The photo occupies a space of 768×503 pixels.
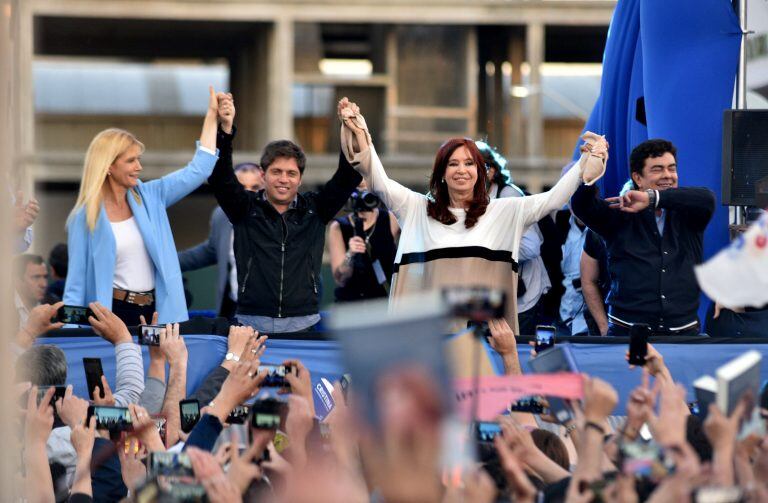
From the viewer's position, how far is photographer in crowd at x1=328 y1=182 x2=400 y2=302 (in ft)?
26.4

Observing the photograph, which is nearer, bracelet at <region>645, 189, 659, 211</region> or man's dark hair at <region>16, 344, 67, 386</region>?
man's dark hair at <region>16, 344, 67, 386</region>

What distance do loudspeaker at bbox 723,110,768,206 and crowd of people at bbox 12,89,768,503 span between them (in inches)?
10.1

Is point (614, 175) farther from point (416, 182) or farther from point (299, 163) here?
point (416, 182)

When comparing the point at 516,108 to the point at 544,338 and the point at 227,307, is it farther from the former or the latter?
the point at 544,338

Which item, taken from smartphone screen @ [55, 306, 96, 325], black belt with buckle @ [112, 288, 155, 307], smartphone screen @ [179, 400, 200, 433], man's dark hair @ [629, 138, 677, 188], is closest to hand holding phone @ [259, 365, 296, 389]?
smartphone screen @ [179, 400, 200, 433]

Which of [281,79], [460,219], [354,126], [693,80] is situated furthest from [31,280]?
[281,79]

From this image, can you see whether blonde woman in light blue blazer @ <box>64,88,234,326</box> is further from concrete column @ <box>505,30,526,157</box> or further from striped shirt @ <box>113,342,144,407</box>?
concrete column @ <box>505,30,526,157</box>

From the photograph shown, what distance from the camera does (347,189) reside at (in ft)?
21.9

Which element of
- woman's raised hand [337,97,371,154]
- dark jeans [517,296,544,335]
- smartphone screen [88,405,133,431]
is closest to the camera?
smartphone screen [88,405,133,431]

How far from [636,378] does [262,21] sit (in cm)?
1804

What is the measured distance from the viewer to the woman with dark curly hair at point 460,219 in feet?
20.3

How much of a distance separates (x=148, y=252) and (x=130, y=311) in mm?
267

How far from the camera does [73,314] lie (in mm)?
5652

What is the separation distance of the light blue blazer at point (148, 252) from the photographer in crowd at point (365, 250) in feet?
5.00
